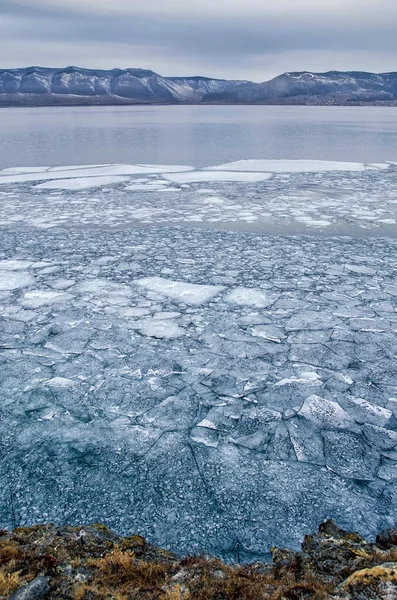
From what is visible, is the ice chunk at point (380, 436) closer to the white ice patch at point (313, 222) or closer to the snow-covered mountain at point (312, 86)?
the white ice patch at point (313, 222)

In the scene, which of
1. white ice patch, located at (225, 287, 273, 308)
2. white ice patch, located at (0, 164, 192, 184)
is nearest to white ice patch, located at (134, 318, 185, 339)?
white ice patch, located at (225, 287, 273, 308)

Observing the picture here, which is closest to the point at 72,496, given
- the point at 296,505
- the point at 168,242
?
the point at 296,505

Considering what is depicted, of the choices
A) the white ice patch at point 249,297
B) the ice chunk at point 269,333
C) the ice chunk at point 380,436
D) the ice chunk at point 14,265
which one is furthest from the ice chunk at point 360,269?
the ice chunk at point 14,265

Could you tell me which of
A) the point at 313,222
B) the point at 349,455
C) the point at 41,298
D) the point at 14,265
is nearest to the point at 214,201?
the point at 313,222

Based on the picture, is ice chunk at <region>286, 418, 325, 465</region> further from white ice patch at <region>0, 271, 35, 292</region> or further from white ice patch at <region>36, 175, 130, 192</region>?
white ice patch at <region>36, 175, 130, 192</region>

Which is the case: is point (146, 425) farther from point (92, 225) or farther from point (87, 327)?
point (92, 225)

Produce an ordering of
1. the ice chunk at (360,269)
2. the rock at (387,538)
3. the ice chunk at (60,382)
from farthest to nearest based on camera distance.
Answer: the ice chunk at (360,269) < the ice chunk at (60,382) < the rock at (387,538)

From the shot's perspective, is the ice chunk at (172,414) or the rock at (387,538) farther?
the ice chunk at (172,414)
